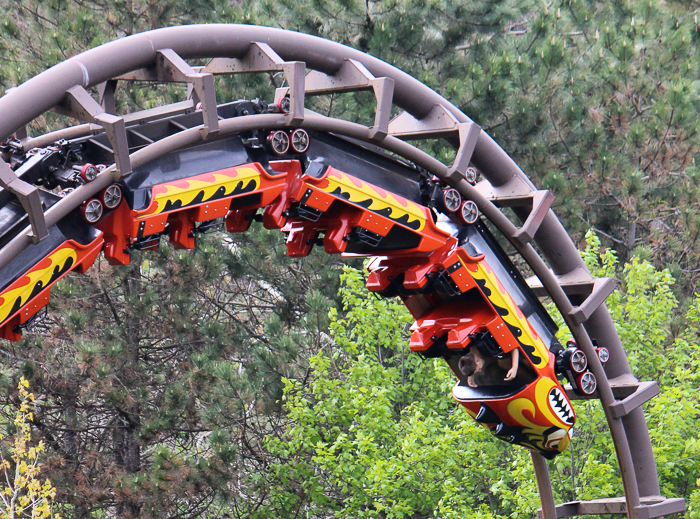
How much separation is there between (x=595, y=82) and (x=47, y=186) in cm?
990

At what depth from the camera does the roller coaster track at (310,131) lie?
159 inches

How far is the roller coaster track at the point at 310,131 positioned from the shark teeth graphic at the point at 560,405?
41cm

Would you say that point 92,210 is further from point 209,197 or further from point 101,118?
point 209,197

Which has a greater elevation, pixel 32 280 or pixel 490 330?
pixel 490 330

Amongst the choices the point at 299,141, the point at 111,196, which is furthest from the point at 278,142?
the point at 111,196

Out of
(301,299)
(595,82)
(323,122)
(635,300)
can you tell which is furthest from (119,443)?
(323,122)

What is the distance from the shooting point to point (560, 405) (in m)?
6.02

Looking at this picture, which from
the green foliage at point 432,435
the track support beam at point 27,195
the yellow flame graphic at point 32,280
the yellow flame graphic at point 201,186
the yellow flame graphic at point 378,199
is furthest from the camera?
the green foliage at point 432,435

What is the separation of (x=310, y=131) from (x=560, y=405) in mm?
2272

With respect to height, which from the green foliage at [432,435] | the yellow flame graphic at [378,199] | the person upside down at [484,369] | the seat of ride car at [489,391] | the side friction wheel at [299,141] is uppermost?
the green foliage at [432,435]

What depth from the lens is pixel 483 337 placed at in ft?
18.8

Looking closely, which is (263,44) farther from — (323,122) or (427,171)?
(427,171)

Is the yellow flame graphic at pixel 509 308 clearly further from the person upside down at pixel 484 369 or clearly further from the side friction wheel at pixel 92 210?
the side friction wheel at pixel 92 210

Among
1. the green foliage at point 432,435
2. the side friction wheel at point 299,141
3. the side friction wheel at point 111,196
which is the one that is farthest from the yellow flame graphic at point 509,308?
the green foliage at point 432,435
